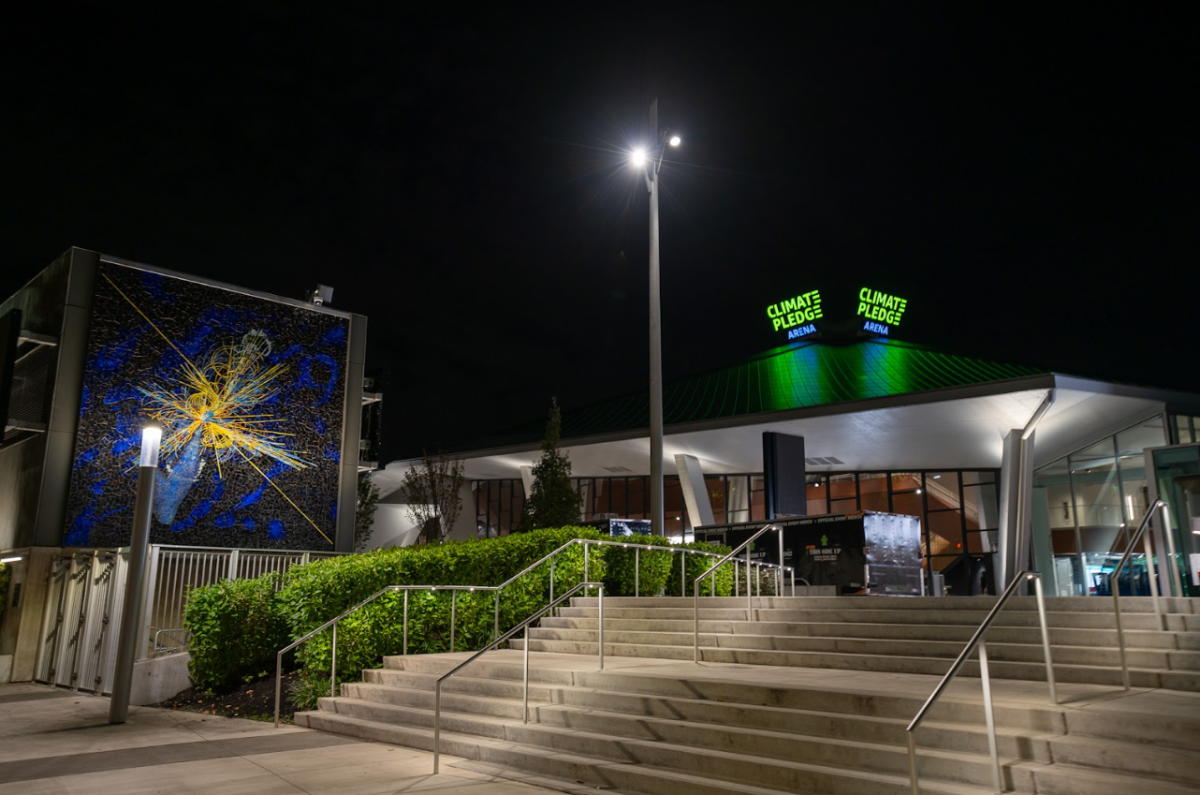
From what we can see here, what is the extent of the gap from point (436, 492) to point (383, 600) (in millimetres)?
23395

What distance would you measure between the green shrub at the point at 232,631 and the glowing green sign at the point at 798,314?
2602 cm

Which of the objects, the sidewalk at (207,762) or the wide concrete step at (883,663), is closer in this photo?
the sidewalk at (207,762)

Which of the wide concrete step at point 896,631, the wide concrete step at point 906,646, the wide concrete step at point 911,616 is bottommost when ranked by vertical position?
the wide concrete step at point 906,646

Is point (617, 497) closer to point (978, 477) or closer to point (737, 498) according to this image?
point (737, 498)

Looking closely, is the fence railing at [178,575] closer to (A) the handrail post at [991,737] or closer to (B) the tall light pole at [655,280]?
(B) the tall light pole at [655,280]

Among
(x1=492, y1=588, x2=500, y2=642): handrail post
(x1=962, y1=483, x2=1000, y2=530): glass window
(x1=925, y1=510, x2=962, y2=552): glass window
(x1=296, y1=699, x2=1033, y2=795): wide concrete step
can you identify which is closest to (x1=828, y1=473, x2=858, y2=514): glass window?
(x1=925, y1=510, x2=962, y2=552): glass window

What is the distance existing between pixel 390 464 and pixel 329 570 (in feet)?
87.8

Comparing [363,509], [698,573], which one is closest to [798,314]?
[363,509]

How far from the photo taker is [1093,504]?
25.3 meters

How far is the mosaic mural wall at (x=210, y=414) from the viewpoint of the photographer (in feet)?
60.2

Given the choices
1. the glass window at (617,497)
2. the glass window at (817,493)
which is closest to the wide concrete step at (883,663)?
the glass window at (817,493)

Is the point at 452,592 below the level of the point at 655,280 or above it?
below

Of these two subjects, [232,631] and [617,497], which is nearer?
[232,631]

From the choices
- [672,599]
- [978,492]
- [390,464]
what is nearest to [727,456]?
[978,492]
